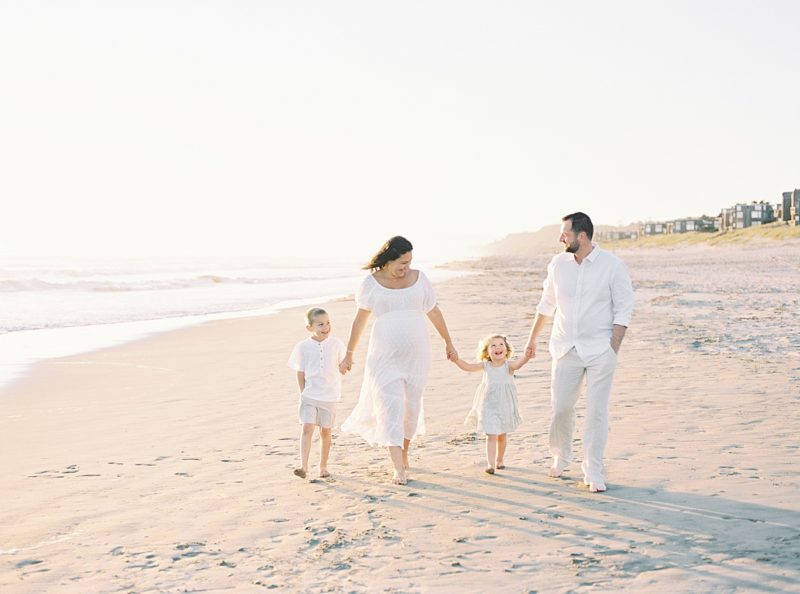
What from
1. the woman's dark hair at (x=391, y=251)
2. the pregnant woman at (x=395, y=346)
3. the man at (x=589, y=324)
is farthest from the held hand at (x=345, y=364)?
the man at (x=589, y=324)

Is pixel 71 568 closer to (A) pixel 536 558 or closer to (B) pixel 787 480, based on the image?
(A) pixel 536 558

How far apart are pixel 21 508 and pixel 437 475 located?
2811mm

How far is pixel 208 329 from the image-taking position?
56.9 feet

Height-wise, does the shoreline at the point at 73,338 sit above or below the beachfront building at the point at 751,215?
below

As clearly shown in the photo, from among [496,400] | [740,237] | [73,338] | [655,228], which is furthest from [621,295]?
[655,228]

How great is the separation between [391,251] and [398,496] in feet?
5.61

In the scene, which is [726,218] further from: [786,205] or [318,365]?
[318,365]

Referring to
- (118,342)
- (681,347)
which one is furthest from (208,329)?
(681,347)

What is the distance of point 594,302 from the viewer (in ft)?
18.1

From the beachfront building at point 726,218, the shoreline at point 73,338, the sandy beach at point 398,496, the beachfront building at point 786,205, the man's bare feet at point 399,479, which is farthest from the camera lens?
the beachfront building at point 726,218

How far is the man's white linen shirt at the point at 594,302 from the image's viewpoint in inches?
217

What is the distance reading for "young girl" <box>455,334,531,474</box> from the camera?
19.7 ft

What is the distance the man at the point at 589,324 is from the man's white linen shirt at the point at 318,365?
5.36 ft

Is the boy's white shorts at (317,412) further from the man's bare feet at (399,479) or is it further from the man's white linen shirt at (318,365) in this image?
the man's bare feet at (399,479)
